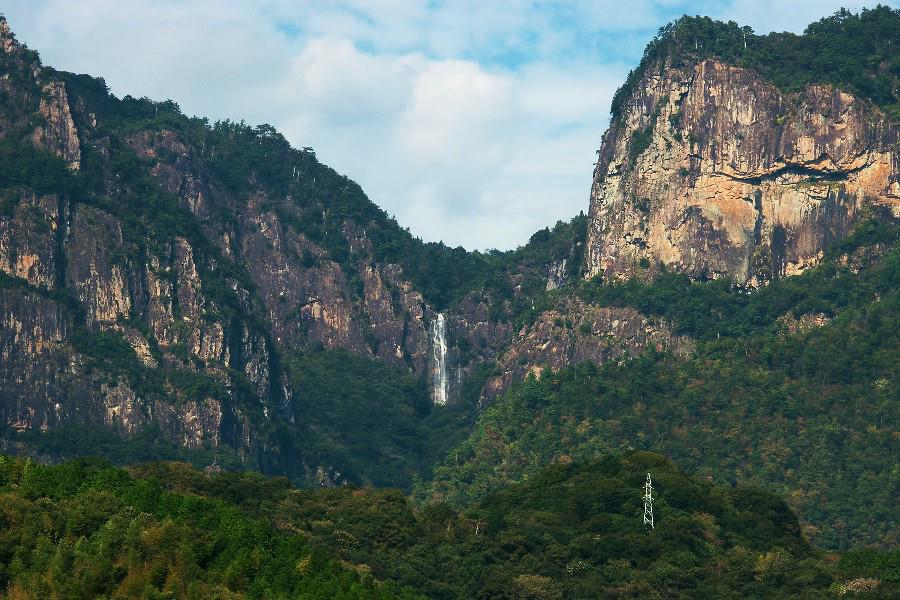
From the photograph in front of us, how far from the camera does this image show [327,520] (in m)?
142

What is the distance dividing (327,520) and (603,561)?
16643 millimetres

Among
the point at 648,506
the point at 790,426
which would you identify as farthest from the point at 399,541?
the point at 790,426

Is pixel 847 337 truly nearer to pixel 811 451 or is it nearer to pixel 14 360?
pixel 811 451

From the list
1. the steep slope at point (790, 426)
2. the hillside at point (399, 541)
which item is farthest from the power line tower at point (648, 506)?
the steep slope at point (790, 426)

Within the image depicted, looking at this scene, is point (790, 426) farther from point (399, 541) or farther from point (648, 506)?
point (399, 541)

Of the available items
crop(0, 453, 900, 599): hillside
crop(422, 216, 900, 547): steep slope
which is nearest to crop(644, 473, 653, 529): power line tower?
crop(0, 453, 900, 599): hillside

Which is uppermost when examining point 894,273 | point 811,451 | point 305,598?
point 894,273

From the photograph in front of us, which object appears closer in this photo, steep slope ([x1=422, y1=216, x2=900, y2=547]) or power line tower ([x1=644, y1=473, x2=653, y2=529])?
power line tower ([x1=644, y1=473, x2=653, y2=529])

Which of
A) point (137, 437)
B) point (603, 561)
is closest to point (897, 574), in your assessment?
point (603, 561)

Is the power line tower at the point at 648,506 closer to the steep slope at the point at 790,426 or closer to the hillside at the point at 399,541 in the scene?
the hillside at the point at 399,541

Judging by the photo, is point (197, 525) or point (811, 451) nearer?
point (197, 525)

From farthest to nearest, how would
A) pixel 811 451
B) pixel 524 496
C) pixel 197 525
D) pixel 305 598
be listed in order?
pixel 811 451 < pixel 524 496 < pixel 197 525 < pixel 305 598

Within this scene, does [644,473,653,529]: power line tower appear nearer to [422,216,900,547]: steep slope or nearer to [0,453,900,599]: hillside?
[0,453,900,599]: hillside

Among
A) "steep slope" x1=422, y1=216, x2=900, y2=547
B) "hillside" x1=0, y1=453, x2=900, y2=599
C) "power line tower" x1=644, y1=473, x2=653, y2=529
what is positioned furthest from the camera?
"steep slope" x1=422, y1=216, x2=900, y2=547
